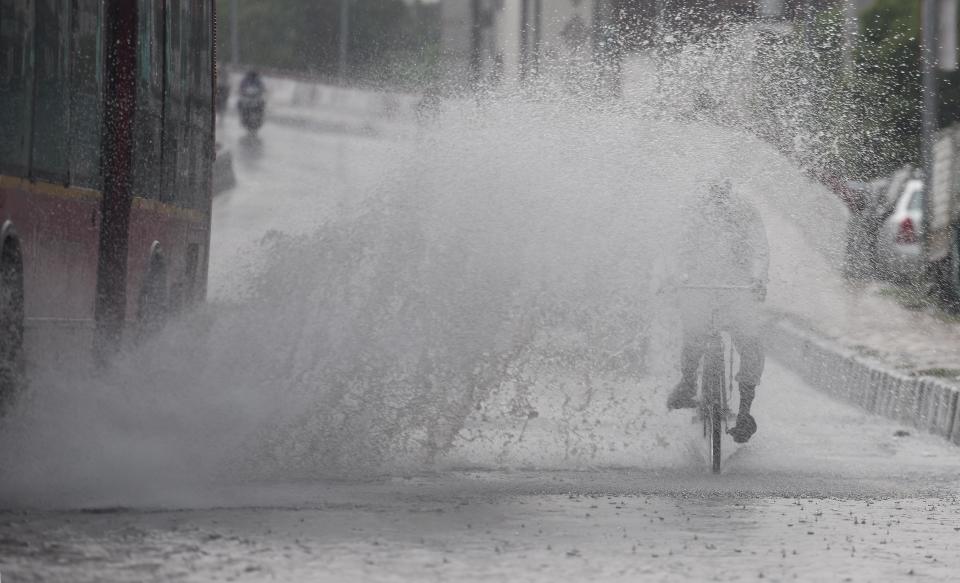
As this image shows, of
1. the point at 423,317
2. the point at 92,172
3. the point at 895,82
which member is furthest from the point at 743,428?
the point at 895,82

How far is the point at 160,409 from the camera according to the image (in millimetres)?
11039

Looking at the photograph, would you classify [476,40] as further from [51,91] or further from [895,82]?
[51,91]

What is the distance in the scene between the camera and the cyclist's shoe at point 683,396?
41.9ft

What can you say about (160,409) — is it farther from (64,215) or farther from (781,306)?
(781,306)

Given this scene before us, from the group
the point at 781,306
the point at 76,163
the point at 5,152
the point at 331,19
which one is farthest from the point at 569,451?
the point at 331,19

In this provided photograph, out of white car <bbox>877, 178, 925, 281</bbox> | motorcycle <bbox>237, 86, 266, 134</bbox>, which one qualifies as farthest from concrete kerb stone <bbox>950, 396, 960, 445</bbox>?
motorcycle <bbox>237, 86, 266, 134</bbox>

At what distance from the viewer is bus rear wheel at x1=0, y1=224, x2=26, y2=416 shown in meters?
9.70

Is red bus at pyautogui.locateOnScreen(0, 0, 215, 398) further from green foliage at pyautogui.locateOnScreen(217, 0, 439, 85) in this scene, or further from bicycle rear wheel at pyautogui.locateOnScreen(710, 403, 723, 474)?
green foliage at pyautogui.locateOnScreen(217, 0, 439, 85)

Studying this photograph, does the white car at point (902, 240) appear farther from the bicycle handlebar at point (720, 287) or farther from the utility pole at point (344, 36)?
the utility pole at point (344, 36)

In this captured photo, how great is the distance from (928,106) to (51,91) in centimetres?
1807

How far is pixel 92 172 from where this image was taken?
11.3 meters

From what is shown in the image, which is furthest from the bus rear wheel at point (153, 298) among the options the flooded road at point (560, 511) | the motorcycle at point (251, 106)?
the motorcycle at point (251, 106)

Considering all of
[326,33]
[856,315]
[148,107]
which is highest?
[326,33]

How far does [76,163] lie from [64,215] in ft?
1.10
